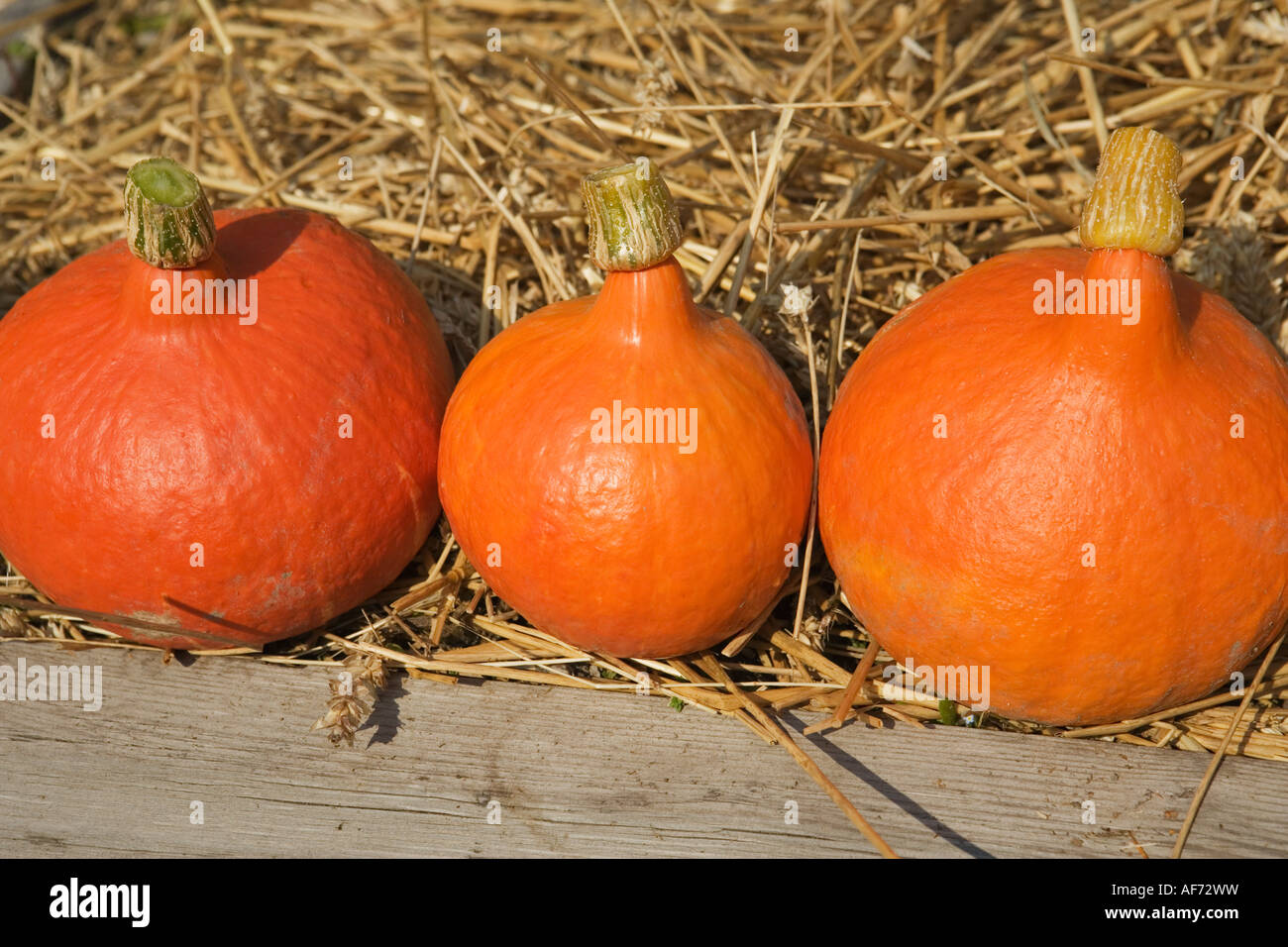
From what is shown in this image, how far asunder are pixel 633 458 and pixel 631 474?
0.04 m

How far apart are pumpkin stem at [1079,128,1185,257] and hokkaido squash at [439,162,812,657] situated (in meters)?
0.86

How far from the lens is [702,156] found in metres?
3.96

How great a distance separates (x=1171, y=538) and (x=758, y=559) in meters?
0.90

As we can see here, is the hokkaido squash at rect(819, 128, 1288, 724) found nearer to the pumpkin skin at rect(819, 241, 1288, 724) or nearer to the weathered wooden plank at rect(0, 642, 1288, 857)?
the pumpkin skin at rect(819, 241, 1288, 724)

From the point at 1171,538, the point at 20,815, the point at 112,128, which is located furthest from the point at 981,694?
the point at 112,128

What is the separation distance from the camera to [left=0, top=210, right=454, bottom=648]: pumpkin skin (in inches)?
101

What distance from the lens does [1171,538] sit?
91.4 inches

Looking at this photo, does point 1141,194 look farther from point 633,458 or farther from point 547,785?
point 547,785

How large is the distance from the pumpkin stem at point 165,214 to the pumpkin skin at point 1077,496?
1.60m

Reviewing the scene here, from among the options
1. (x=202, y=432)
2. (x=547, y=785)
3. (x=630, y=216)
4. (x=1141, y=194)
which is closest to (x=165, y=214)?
(x=202, y=432)

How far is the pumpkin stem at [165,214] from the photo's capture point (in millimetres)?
2381

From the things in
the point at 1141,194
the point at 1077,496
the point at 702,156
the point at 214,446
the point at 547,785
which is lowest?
the point at 547,785

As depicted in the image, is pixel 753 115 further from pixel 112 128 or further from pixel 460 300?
pixel 112 128

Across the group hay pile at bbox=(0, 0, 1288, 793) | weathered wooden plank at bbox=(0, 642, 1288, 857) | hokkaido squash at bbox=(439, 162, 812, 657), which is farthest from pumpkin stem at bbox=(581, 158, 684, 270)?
weathered wooden plank at bbox=(0, 642, 1288, 857)
